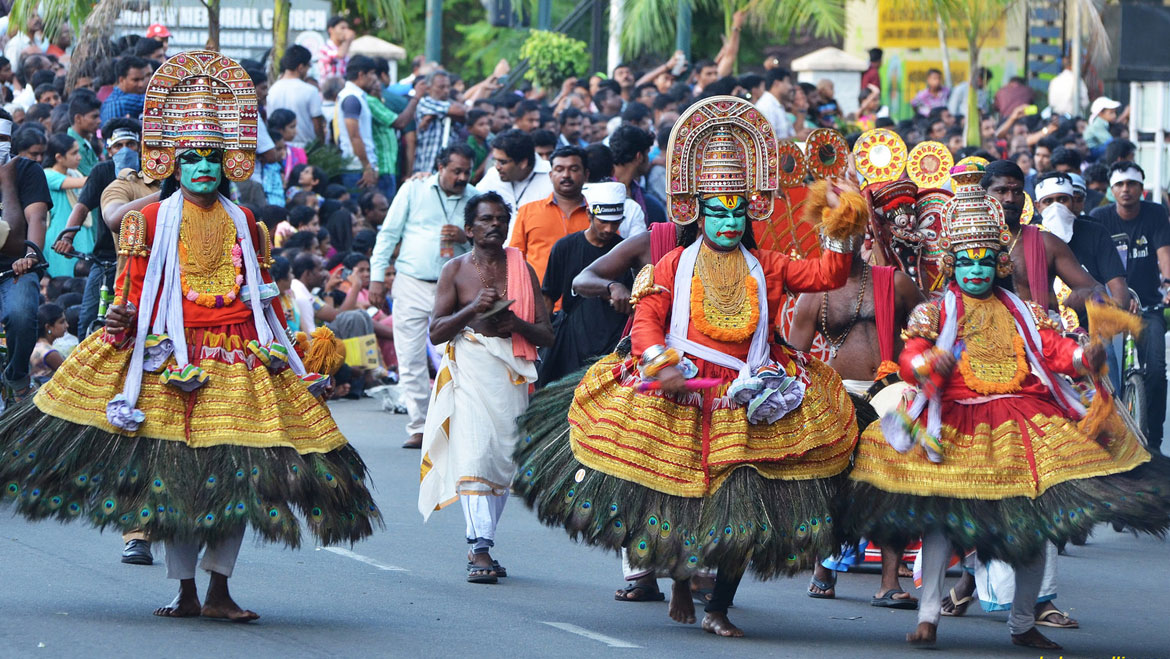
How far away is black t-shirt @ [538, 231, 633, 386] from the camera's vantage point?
9.48 m

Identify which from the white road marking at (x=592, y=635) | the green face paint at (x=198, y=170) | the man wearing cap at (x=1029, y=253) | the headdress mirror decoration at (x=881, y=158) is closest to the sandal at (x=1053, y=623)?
the man wearing cap at (x=1029, y=253)

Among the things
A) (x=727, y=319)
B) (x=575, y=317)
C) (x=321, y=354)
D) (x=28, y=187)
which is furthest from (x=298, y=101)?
(x=727, y=319)

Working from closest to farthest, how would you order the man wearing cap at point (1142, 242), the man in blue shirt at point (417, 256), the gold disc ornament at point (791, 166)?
the gold disc ornament at point (791, 166) < the man wearing cap at point (1142, 242) < the man in blue shirt at point (417, 256)

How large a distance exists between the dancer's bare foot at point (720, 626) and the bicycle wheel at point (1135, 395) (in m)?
5.12

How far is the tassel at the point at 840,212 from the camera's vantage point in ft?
23.5

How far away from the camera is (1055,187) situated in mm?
11086

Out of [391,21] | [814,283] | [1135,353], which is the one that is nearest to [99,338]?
[814,283]

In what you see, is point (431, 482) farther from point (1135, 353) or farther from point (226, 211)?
point (1135, 353)

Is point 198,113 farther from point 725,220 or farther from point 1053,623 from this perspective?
point 1053,623

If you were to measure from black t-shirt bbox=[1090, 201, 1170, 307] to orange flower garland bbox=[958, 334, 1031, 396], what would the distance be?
5.12 metres

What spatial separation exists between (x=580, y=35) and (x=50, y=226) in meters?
23.8

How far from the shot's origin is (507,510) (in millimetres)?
11305

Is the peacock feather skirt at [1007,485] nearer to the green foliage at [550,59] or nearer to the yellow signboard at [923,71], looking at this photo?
the green foliage at [550,59]

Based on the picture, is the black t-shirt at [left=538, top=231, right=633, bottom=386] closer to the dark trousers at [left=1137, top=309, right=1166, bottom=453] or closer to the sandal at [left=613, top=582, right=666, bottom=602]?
the sandal at [left=613, top=582, right=666, bottom=602]
